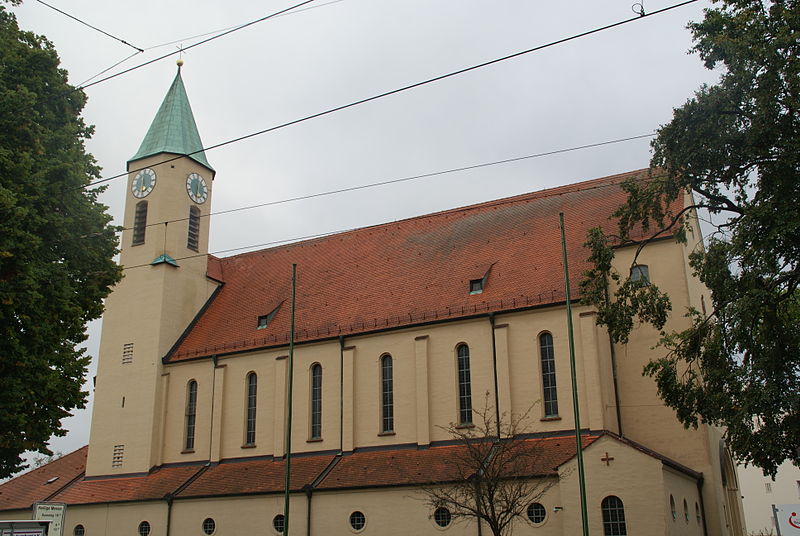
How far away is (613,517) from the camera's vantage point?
23.4 meters

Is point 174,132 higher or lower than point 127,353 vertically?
higher

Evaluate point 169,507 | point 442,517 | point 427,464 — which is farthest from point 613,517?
point 169,507

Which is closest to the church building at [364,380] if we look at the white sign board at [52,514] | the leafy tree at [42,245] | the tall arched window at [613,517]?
the tall arched window at [613,517]

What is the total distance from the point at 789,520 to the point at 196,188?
29.8m

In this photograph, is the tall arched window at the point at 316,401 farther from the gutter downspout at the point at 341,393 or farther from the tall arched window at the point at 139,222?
the tall arched window at the point at 139,222

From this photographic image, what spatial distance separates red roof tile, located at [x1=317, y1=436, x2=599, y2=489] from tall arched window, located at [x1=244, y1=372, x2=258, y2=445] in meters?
5.20

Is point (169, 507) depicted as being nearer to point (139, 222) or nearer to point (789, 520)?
point (139, 222)

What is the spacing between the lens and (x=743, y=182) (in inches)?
736

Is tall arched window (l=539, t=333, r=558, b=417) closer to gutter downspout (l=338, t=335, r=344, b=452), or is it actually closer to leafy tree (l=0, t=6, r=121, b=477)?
gutter downspout (l=338, t=335, r=344, b=452)

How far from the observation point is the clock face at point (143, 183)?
39.5 metres

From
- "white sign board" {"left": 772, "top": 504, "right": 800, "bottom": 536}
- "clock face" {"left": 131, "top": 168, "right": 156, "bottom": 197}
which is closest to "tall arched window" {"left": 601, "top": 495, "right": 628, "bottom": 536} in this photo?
"white sign board" {"left": 772, "top": 504, "right": 800, "bottom": 536}

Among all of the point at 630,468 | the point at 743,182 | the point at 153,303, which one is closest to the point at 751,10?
the point at 743,182

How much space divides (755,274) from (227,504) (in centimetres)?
2161

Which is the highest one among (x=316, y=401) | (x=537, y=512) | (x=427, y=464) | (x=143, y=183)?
(x=143, y=183)
